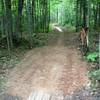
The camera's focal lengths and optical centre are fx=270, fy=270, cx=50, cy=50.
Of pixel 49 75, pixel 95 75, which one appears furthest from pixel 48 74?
pixel 95 75

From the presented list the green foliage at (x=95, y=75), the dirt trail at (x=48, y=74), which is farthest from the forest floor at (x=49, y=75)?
the green foliage at (x=95, y=75)

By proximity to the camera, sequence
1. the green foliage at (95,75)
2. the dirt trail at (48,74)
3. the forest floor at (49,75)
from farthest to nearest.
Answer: the green foliage at (95,75) → the dirt trail at (48,74) → the forest floor at (49,75)

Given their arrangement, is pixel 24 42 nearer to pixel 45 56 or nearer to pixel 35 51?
pixel 35 51

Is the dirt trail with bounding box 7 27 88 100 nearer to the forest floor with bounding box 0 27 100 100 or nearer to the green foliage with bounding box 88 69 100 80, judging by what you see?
the forest floor with bounding box 0 27 100 100

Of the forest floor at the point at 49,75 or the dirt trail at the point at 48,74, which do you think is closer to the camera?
the forest floor at the point at 49,75

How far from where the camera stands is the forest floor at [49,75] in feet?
28.4

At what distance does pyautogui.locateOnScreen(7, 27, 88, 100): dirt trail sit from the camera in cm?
887

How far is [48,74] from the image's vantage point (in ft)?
34.0

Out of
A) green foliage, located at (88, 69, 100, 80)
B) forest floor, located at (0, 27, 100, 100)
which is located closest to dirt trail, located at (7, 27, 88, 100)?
forest floor, located at (0, 27, 100, 100)

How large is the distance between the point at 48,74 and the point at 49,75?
134mm

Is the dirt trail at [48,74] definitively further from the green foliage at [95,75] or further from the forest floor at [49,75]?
the green foliage at [95,75]

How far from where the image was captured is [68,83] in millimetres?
9367

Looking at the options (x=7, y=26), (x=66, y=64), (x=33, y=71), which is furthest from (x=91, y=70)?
(x=7, y=26)

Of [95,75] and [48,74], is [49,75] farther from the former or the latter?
[95,75]
